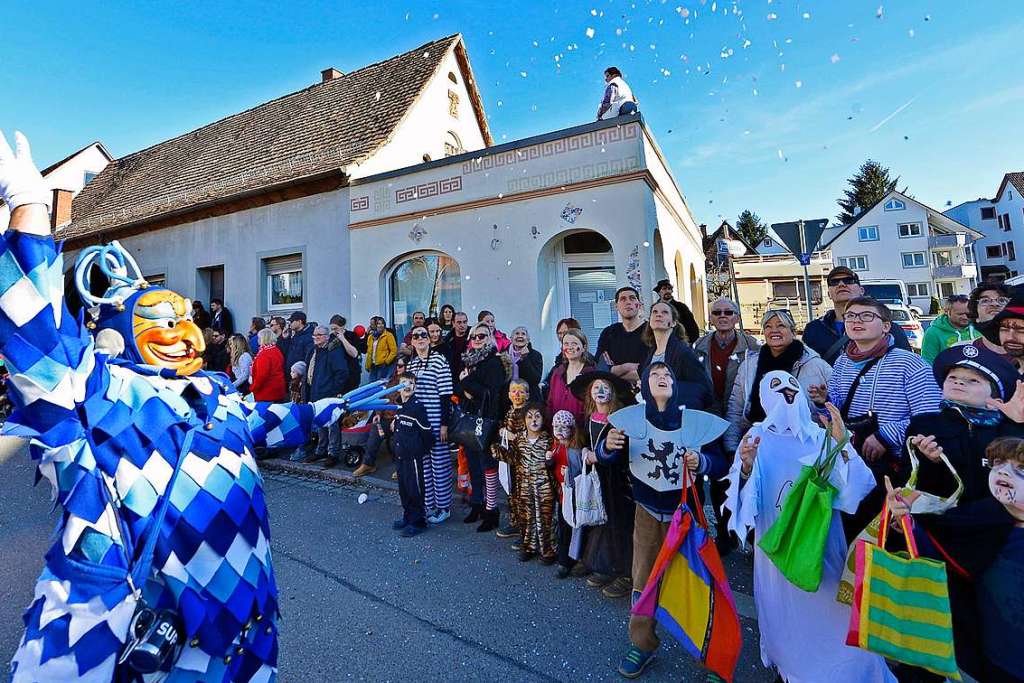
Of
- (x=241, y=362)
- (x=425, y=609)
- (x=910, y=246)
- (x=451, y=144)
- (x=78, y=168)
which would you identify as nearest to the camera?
(x=425, y=609)

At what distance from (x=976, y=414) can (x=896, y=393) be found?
0.44 meters

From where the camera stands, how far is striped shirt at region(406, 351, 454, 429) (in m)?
4.83

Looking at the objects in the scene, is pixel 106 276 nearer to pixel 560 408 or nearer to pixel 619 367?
pixel 560 408

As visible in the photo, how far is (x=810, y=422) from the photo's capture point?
255 cm

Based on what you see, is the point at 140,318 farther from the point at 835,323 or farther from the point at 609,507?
the point at 835,323

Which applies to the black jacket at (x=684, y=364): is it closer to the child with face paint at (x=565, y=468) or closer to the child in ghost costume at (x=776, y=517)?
the child with face paint at (x=565, y=468)

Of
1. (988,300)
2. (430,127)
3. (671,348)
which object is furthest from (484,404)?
(430,127)

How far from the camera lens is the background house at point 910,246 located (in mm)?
35688

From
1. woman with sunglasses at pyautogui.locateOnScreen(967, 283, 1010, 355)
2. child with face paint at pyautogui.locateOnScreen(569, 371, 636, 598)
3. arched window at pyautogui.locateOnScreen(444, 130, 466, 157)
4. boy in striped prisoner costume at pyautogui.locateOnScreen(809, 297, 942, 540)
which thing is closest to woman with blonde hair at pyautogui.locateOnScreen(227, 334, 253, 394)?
child with face paint at pyautogui.locateOnScreen(569, 371, 636, 598)

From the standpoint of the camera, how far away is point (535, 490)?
3984mm

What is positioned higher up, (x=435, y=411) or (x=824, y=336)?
(x=824, y=336)

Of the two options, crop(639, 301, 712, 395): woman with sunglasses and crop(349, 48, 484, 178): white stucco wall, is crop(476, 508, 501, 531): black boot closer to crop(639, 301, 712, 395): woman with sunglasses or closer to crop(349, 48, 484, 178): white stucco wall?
crop(639, 301, 712, 395): woman with sunglasses

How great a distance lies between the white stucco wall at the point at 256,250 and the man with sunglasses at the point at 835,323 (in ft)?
26.4

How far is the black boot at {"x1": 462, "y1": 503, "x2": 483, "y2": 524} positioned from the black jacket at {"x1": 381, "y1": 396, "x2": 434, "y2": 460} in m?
0.75
